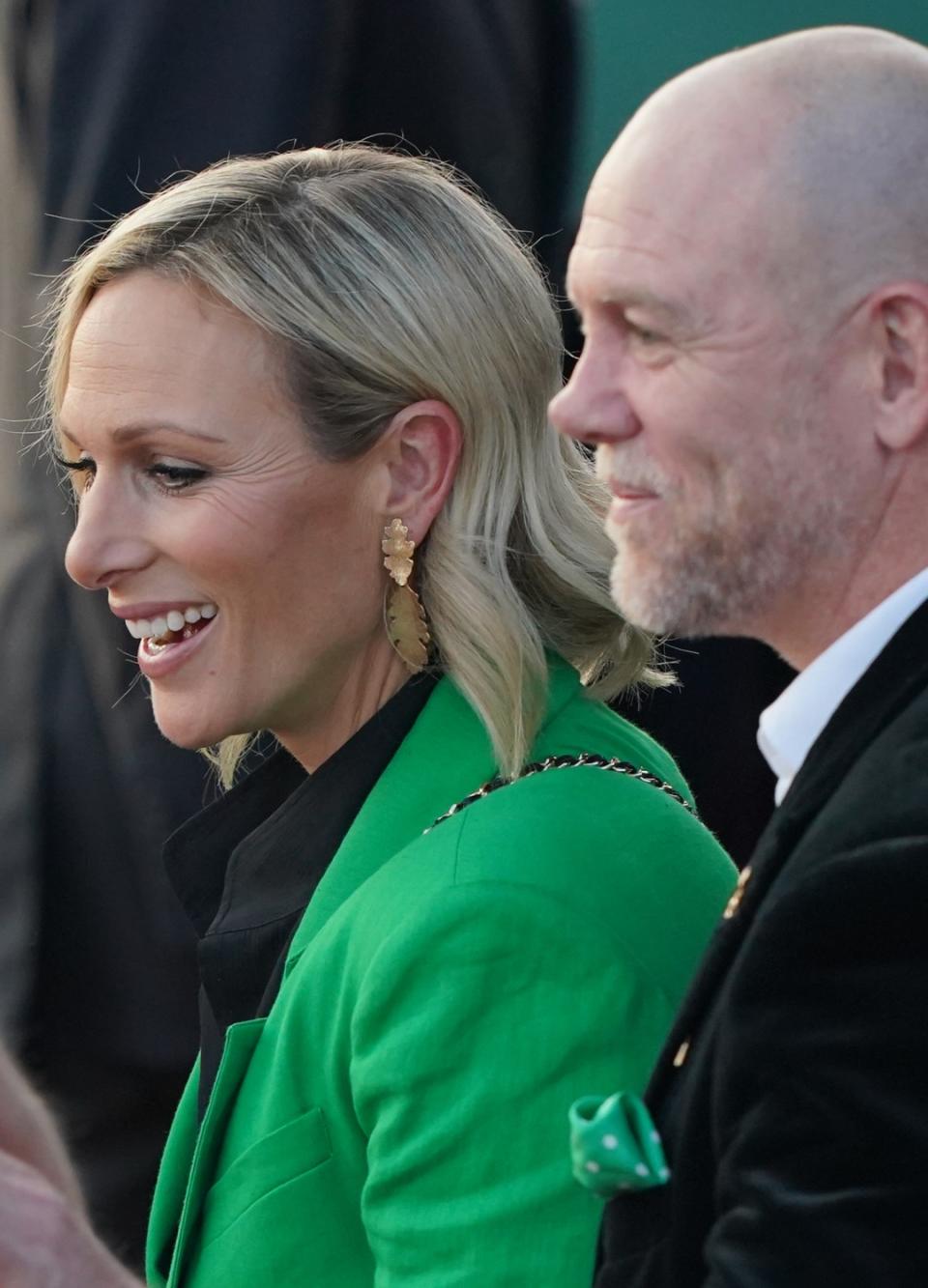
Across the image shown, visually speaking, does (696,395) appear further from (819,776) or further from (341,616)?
(341,616)

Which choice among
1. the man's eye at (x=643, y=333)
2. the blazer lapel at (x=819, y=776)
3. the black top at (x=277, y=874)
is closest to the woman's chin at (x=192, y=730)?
the black top at (x=277, y=874)

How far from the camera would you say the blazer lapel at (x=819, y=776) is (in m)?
1.25

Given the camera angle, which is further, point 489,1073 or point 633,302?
point 489,1073

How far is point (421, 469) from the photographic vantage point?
2.07 metres

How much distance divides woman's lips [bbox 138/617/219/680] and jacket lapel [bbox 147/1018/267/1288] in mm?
411

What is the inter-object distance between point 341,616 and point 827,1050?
102 cm

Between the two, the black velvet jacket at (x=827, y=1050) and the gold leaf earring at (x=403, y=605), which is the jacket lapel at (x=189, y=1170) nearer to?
the gold leaf earring at (x=403, y=605)

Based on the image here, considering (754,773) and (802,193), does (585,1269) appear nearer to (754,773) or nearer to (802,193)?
(802,193)

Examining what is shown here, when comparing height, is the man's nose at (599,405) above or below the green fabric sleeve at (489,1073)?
above

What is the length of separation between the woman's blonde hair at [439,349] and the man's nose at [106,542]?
0.66ft

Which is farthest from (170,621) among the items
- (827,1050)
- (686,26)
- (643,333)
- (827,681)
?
(686,26)

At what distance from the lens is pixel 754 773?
9.70 ft

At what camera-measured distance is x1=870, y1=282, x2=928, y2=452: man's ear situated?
1.33 meters

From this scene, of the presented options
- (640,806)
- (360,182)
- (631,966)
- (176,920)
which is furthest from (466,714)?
(176,920)
